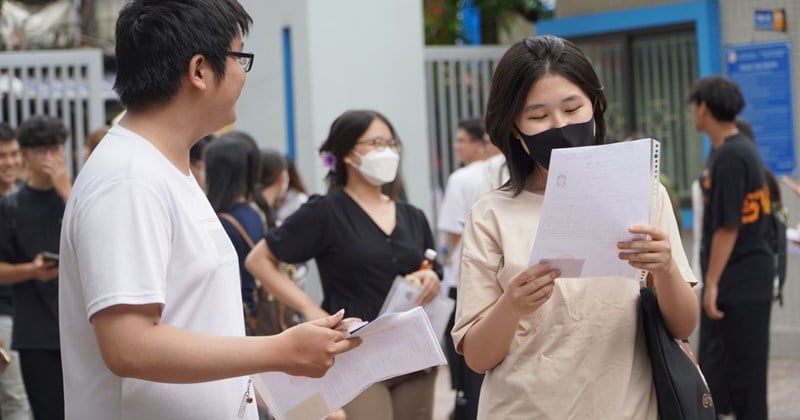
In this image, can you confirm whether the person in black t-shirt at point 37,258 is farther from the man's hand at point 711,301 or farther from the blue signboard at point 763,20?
the blue signboard at point 763,20

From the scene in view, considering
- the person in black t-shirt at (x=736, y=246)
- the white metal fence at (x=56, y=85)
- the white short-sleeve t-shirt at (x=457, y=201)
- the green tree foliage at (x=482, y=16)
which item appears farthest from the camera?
the green tree foliage at (x=482, y=16)

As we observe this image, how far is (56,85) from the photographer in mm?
9961

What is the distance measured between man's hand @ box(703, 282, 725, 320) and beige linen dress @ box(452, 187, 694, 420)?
13.4ft

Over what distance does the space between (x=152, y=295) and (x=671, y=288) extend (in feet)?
4.12

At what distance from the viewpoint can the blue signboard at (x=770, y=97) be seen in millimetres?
9953

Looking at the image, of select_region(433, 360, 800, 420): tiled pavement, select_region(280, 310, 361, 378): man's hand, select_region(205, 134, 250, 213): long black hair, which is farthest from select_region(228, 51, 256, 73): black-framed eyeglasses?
select_region(433, 360, 800, 420): tiled pavement

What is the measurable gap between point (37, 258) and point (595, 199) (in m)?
3.83

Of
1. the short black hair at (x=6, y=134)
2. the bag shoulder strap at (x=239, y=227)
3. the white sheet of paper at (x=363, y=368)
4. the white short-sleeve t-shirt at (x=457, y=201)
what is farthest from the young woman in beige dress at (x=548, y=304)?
the white short-sleeve t-shirt at (x=457, y=201)

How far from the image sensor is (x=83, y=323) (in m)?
2.54

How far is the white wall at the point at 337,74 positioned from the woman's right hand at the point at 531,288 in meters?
6.66

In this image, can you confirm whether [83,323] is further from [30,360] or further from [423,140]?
[423,140]

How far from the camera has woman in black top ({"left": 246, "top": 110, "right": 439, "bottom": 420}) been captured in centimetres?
523

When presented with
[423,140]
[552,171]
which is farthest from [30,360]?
[423,140]

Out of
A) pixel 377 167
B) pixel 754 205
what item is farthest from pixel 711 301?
pixel 377 167
